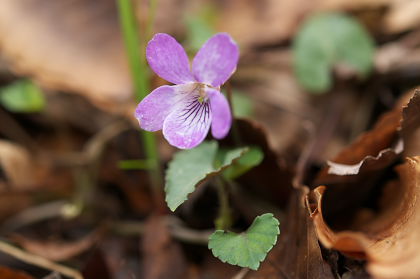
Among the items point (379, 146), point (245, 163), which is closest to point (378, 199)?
point (379, 146)

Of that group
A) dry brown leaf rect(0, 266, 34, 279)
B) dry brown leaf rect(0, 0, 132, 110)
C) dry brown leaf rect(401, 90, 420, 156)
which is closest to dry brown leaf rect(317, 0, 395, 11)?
dry brown leaf rect(401, 90, 420, 156)

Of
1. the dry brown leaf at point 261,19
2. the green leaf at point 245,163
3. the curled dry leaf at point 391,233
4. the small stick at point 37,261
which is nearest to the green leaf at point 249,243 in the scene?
the curled dry leaf at point 391,233

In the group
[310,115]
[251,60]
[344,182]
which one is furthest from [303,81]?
[344,182]

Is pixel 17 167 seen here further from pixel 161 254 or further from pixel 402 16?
pixel 402 16

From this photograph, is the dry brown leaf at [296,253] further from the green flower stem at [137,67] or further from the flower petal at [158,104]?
the green flower stem at [137,67]

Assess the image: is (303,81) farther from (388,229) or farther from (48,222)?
(48,222)
